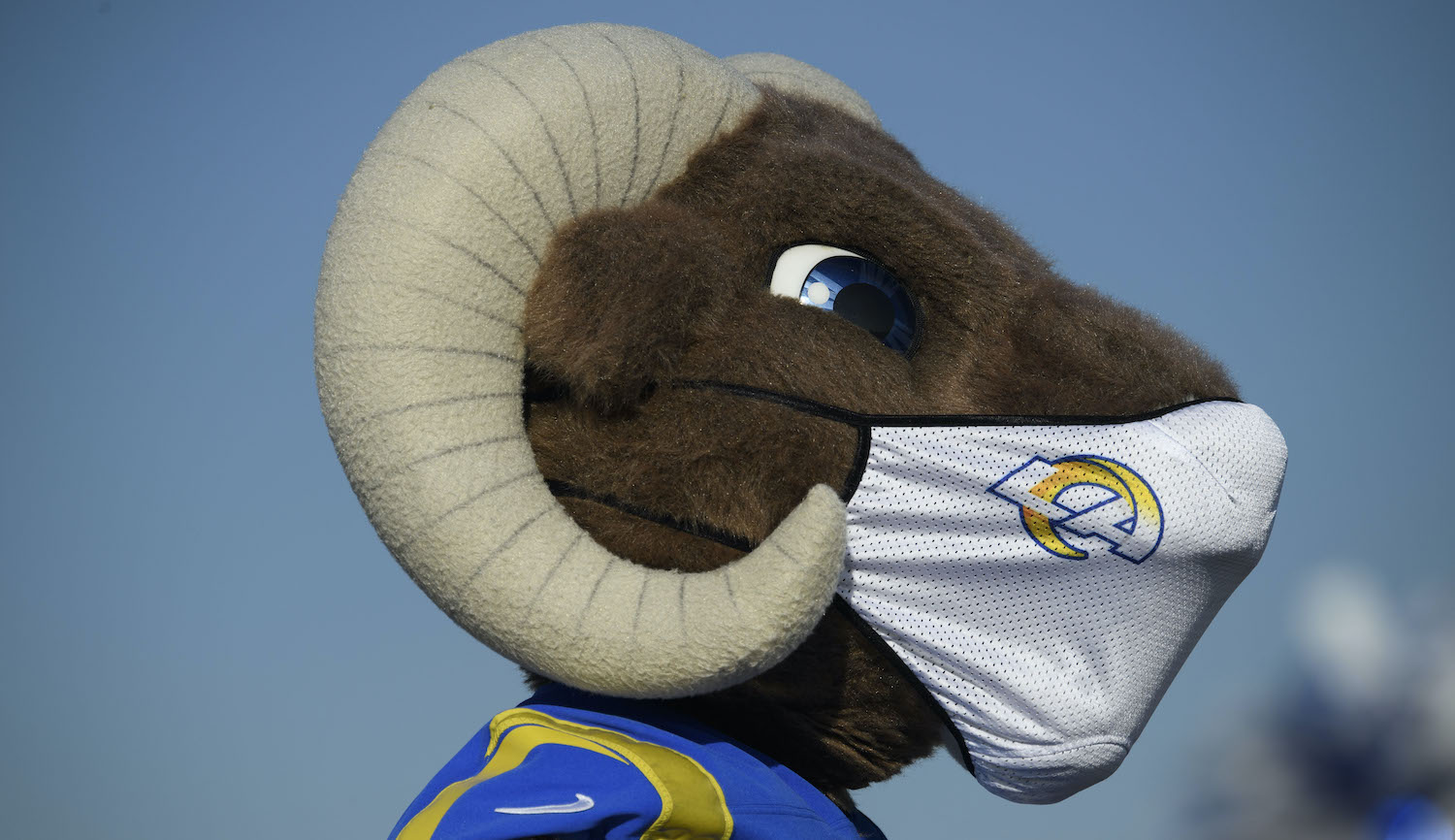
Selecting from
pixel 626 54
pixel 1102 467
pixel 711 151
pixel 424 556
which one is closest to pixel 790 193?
pixel 711 151

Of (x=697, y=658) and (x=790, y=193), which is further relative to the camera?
(x=790, y=193)

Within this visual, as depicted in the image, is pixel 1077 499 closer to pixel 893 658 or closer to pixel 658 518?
pixel 893 658

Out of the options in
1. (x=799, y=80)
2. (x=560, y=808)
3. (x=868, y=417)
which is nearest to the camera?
(x=560, y=808)

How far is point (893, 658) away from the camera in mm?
Result: 1479

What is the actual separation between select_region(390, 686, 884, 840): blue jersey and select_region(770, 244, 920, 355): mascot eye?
506 mm

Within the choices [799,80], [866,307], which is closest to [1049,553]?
[866,307]

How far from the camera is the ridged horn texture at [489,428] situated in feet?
4.15

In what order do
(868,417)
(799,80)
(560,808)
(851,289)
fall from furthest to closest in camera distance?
(799,80) < (851,289) < (868,417) < (560,808)

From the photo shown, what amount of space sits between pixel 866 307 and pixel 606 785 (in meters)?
0.61

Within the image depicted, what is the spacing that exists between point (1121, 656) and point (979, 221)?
0.57m

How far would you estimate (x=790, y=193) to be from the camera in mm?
1514

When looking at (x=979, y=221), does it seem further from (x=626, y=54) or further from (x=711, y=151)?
(x=626, y=54)

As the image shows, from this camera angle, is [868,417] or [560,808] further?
[868,417]

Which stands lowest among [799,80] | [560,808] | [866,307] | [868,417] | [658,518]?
[560,808]
